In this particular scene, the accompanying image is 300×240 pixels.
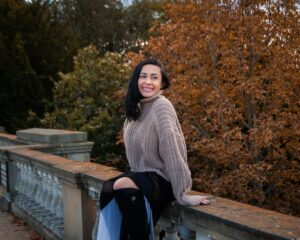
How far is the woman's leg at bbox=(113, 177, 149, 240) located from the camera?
118 inches

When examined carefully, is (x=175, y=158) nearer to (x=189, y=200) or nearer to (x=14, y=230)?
(x=189, y=200)

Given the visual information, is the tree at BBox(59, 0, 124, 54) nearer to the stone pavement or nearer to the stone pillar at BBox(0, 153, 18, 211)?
the stone pillar at BBox(0, 153, 18, 211)

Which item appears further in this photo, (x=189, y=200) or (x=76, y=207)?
(x=76, y=207)

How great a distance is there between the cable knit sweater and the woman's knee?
156 millimetres

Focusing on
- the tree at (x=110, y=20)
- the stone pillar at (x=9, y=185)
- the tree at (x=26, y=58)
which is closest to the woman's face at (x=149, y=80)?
the stone pillar at (x=9, y=185)

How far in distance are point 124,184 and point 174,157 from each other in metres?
0.38

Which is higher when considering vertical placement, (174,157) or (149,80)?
(149,80)

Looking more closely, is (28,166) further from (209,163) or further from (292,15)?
(292,15)

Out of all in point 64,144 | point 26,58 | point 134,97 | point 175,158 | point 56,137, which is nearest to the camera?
point 175,158

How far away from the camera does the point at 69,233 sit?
483cm


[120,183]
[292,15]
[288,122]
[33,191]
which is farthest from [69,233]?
[292,15]

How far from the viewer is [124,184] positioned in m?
3.03

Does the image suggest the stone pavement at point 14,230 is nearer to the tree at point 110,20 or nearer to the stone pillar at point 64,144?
the stone pillar at point 64,144

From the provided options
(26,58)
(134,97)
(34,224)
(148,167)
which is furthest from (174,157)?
(26,58)
